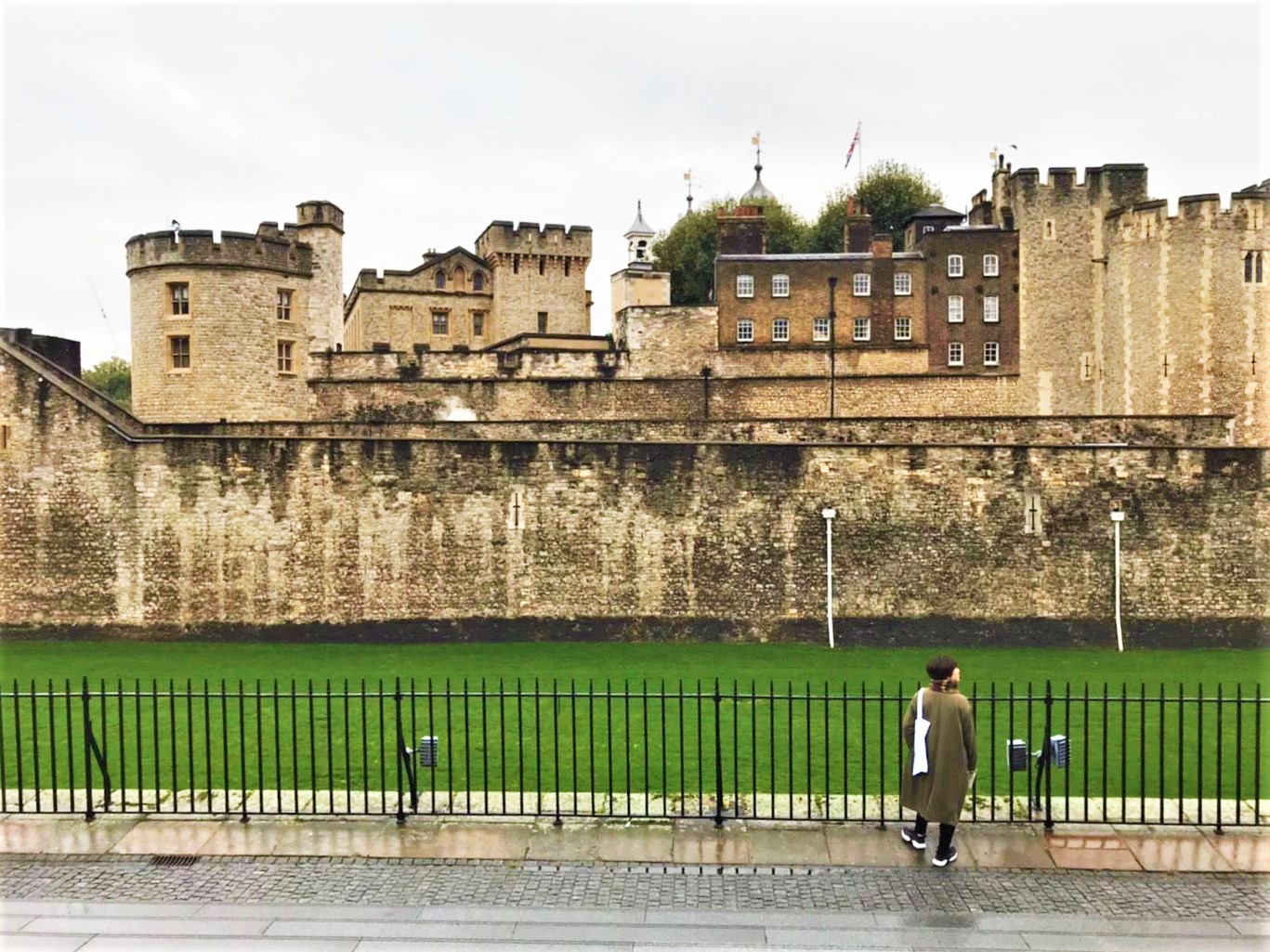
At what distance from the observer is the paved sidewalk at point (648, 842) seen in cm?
987

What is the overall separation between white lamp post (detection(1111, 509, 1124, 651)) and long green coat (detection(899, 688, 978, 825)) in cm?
1691

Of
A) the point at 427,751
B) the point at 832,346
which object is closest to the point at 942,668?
the point at 427,751

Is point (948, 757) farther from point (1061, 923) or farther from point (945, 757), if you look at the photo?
point (1061, 923)

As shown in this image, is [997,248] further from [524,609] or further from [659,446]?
[524,609]

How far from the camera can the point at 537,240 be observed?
57031 mm

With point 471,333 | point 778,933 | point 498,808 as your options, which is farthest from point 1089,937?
point 471,333

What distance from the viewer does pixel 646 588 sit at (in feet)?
81.5

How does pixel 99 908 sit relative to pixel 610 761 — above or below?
below

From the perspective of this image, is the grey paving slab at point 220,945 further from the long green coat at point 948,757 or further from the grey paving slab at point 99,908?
the long green coat at point 948,757

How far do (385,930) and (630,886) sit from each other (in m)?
2.02

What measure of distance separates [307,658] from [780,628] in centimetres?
994

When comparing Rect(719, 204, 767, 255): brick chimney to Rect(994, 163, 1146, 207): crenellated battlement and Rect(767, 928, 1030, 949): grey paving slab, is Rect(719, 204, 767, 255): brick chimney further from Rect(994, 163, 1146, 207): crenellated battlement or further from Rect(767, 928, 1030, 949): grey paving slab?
Rect(767, 928, 1030, 949): grey paving slab

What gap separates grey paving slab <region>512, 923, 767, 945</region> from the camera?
828cm

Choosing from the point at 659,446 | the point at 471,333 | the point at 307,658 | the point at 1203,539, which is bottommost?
the point at 307,658
